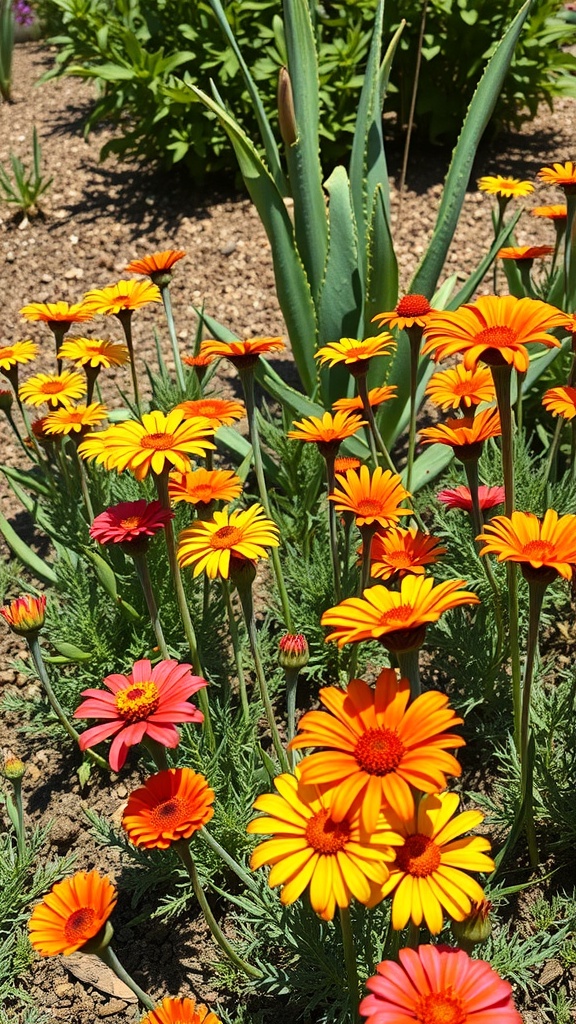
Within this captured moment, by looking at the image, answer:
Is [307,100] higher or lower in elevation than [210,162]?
lower

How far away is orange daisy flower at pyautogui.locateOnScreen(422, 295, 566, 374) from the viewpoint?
1120 millimetres

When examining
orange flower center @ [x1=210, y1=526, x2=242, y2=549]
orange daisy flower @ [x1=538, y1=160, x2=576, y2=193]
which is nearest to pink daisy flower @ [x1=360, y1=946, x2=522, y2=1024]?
orange flower center @ [x1=210, y1=526, x2=242, y2=549]

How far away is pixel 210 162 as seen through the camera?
161 inches

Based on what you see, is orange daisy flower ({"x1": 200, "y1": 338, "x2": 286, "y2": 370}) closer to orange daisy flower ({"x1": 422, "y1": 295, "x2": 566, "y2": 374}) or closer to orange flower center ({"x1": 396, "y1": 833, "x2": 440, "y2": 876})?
orange daisy flower ({"x1": 422, "y1": 295, "x2": 566, "y2": 374})

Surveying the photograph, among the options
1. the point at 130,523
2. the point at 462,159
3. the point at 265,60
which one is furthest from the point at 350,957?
the point at 265,60

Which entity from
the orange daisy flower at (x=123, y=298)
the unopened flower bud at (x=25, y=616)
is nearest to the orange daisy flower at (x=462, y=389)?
the orange daisy flower at (x=123, y=298)

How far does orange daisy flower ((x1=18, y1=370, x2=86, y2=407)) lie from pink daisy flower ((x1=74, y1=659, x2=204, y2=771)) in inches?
38.9

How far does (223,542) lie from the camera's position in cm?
134

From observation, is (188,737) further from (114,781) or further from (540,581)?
(540,581)

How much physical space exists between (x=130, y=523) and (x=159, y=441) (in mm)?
138

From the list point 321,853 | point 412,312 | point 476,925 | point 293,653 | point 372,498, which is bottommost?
point 476,925

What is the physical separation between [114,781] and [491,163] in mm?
3418

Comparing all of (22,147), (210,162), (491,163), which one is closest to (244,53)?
(210,162)

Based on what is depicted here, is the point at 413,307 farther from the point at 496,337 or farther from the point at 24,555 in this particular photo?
the point at 24,555
